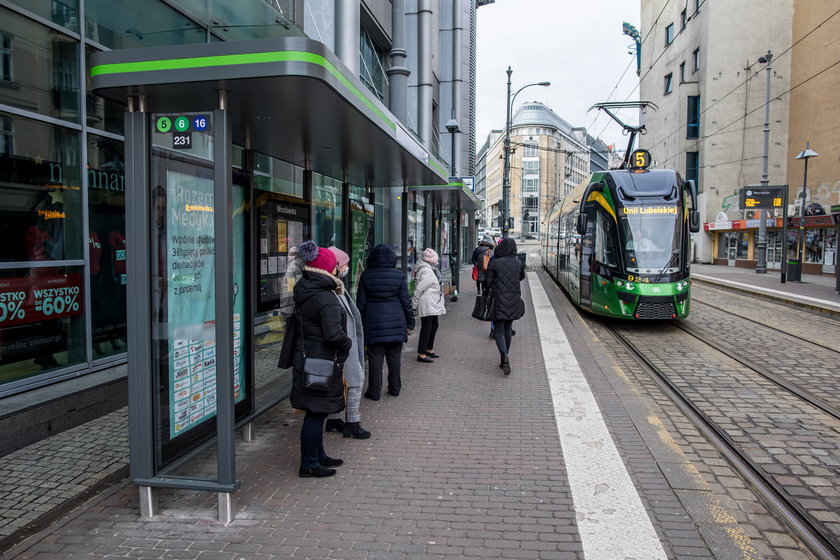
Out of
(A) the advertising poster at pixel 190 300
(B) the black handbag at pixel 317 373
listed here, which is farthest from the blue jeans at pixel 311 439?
(A) the advertising poster at pixel 190 300

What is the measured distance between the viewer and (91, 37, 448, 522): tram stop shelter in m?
3.54

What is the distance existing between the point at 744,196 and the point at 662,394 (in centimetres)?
2368

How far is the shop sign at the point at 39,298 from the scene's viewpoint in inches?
216

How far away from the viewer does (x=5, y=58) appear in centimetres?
559

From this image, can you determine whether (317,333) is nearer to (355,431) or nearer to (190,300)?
(190,300)

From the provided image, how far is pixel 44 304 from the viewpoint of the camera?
19.2ft

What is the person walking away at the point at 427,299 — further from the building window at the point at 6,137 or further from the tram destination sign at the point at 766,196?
the tram destination sign at the point at 766,196

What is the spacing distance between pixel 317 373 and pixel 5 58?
Answer: 172 inches

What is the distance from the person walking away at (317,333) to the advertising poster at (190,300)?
66 cm

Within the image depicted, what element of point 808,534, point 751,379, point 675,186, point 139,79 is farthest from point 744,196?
point 139,79

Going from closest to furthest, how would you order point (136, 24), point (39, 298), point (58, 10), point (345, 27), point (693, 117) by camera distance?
point (39, 298), point (58, 10), point (136, 24), point (345, 27), point (693, 117)

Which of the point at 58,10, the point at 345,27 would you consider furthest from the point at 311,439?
the point at 345,27

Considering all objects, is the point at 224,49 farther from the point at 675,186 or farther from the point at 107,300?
the point at 675,186

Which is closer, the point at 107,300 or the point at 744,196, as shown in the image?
the point at 107,300
